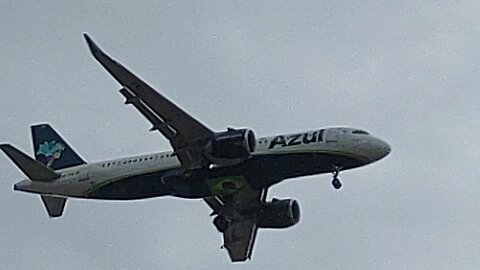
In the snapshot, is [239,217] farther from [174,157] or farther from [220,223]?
[174,157]

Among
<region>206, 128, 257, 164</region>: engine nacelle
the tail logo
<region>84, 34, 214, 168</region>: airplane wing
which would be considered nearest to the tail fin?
the tail logo

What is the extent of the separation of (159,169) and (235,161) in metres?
5.48

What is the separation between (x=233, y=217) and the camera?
7325cm

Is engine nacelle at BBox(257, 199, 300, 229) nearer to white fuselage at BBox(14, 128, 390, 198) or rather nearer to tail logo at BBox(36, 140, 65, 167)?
white fuselage at BBox(14, 128, 390, 198)

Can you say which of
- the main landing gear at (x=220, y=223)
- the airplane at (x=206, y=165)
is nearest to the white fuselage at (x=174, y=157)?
the airplane at (x=206, y=165)

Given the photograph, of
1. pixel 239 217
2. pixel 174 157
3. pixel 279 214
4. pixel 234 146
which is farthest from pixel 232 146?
pixel 239 217

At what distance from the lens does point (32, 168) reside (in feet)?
235

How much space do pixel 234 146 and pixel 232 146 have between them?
0.11 metres

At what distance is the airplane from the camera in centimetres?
6494

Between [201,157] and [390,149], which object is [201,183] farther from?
[390,149]

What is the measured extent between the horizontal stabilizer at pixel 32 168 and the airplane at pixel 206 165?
59 mm

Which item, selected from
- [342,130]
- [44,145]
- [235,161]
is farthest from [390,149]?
[44,145]

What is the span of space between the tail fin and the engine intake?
13.1 meters

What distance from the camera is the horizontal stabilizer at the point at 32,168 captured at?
7031 centimetres
